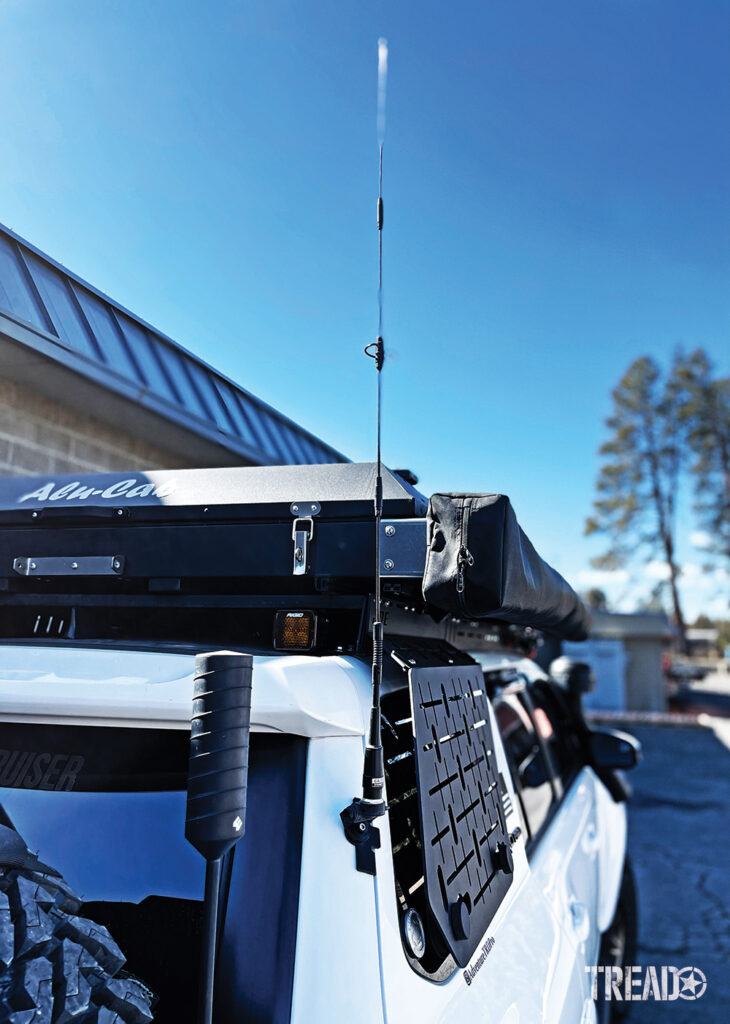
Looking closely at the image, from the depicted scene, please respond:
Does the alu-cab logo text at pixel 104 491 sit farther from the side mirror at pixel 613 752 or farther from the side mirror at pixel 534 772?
the side mirror at pixel 613 752

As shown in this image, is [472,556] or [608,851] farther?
[608,851]

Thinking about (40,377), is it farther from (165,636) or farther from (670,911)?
(670,911)

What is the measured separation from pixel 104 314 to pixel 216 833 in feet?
12.2

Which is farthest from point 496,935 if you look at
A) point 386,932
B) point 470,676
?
point 470,676

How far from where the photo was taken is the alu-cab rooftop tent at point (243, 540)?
1655mm

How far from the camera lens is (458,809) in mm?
1623

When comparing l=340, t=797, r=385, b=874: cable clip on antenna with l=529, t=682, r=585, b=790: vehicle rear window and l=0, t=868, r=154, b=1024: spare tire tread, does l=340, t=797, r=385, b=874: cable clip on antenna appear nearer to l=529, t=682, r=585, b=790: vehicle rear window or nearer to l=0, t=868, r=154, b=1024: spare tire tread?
l=0, t=868, r=154, b=1024: spare tire tread

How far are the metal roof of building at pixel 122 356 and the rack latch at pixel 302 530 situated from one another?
2.17 m

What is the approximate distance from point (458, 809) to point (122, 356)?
3.24 meters

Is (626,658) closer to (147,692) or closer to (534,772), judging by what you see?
(534,772)

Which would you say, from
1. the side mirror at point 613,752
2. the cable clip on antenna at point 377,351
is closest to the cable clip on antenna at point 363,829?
the cable clip on antenna at point 377,351

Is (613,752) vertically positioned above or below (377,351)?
below

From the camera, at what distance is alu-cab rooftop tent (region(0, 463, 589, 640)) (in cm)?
166

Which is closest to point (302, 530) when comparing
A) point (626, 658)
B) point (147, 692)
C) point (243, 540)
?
point (243, 540)
